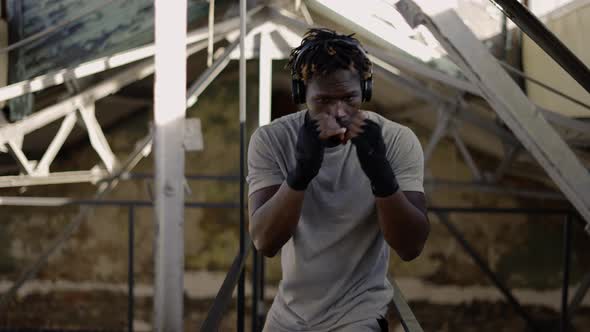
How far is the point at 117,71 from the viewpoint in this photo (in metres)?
4.21

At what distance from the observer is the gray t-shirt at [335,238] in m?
1.35

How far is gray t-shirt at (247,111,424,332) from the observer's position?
135 cm

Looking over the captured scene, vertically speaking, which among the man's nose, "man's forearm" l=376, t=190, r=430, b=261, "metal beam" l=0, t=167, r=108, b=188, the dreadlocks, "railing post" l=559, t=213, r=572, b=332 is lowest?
"railing post" l=559, t=213, r=572, b=332

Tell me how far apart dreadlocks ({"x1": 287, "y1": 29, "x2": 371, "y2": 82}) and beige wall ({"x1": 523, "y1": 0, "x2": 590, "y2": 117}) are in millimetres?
2441

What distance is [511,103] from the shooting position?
1.84 metres

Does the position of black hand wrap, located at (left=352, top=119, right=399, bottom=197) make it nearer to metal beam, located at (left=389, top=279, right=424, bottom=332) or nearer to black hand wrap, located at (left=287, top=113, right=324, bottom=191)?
black hand wrap, located at (left=287, top=113, right=324, bottom=191)

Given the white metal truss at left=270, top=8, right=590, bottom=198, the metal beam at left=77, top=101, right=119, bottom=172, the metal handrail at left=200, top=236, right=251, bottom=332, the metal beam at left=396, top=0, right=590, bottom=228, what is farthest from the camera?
the metal beam at left=77, top=101, right=119, bottom=172

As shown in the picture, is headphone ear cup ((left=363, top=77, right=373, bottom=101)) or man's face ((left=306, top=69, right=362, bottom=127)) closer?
man's face ((left=306, top=69, right=362, bottom=127))

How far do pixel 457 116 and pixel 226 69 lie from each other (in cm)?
264

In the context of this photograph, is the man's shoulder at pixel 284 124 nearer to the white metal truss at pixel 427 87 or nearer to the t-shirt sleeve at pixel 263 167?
the t-shirt sleeve at pixel 263 167

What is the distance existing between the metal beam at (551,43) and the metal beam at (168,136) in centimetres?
94

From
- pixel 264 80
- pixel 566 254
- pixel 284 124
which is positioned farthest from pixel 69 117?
pixel 566 254

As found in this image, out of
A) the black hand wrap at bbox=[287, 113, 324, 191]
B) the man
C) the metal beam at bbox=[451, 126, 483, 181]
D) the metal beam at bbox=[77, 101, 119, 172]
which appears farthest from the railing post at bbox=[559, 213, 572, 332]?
the metal beam at bbox=[77, 101, 119, 172]

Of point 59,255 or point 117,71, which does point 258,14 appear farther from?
point 59,255
